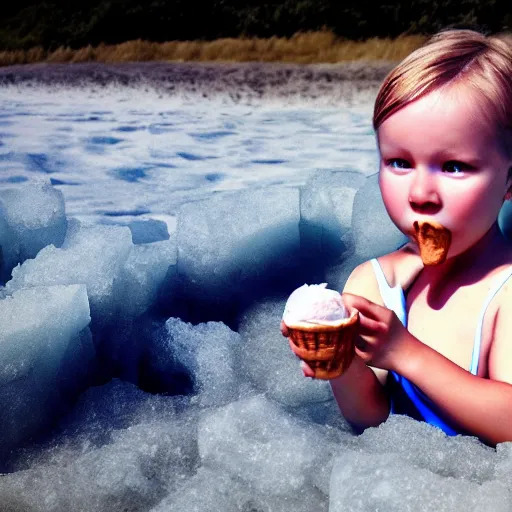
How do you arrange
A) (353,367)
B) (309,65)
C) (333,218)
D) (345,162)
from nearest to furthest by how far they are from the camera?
1. (353,367)
2. (333,218)
3. (345,162)
4. (309,65)

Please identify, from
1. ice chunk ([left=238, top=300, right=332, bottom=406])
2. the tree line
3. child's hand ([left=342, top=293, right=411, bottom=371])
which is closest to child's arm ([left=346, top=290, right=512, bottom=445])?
child's hand ([left=342, top=293, right=411, bottom=371])

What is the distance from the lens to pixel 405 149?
1.74 feet

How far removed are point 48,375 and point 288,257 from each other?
1.18 ft

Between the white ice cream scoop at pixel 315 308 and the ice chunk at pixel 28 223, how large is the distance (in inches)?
21.0

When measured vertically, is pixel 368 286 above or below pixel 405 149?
below

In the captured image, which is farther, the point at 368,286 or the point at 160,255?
the point at 160,255

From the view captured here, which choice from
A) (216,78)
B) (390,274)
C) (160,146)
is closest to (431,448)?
(390,274)

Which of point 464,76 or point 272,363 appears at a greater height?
point 464,76

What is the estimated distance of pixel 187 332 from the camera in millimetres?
821

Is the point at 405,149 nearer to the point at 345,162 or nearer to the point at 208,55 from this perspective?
the point at 345,162

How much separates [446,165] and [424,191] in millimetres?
27

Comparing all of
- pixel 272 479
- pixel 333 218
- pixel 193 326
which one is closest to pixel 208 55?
pixel 333 218

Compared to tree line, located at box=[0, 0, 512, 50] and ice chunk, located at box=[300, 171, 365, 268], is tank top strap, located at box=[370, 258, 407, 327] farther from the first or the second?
tree line, located at box=[0, 0, 512, 50]

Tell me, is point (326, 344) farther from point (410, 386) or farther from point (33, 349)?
point (33, 349)
